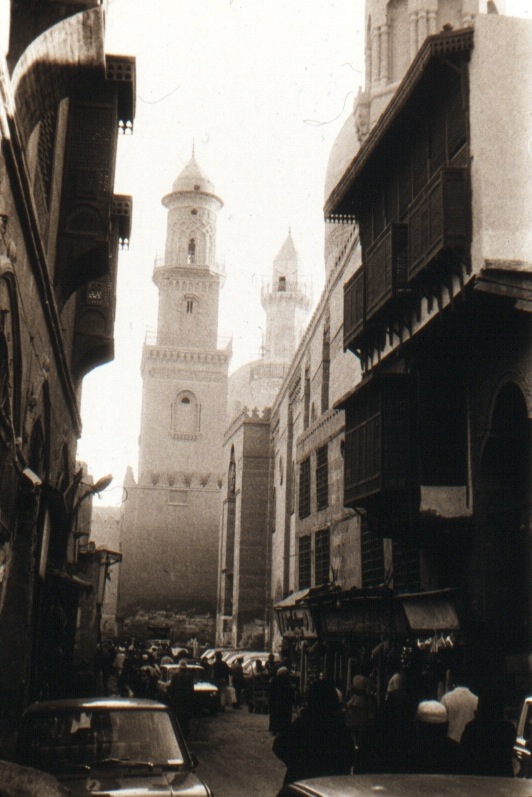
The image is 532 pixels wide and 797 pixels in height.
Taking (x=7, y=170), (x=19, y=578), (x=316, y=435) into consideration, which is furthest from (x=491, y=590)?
(x=316, y=435)

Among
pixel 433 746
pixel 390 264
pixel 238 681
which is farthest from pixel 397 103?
pixel 238 681

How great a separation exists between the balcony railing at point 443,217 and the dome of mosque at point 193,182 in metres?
46.2

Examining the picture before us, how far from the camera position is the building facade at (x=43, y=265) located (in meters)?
7.96

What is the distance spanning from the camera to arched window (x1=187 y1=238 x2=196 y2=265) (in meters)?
56.6

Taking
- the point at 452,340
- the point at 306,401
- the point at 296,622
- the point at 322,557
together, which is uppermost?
the point at 306,401

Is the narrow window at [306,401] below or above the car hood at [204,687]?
above

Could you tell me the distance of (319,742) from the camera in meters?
5.65

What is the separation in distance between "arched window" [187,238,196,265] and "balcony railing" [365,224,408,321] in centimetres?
4338

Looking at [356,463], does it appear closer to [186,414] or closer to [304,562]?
[304,562]

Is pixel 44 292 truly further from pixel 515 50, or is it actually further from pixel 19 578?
pixel 515 50

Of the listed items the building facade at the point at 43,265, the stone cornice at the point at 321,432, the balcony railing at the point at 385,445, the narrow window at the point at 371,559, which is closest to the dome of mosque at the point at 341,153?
the stone cornice at the point at 321,432

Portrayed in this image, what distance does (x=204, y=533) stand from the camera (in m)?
51.9

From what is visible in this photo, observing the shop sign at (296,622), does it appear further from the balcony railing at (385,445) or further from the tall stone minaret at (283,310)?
the tall stone minaret at (283,310)

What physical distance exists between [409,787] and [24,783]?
149 centimetres
